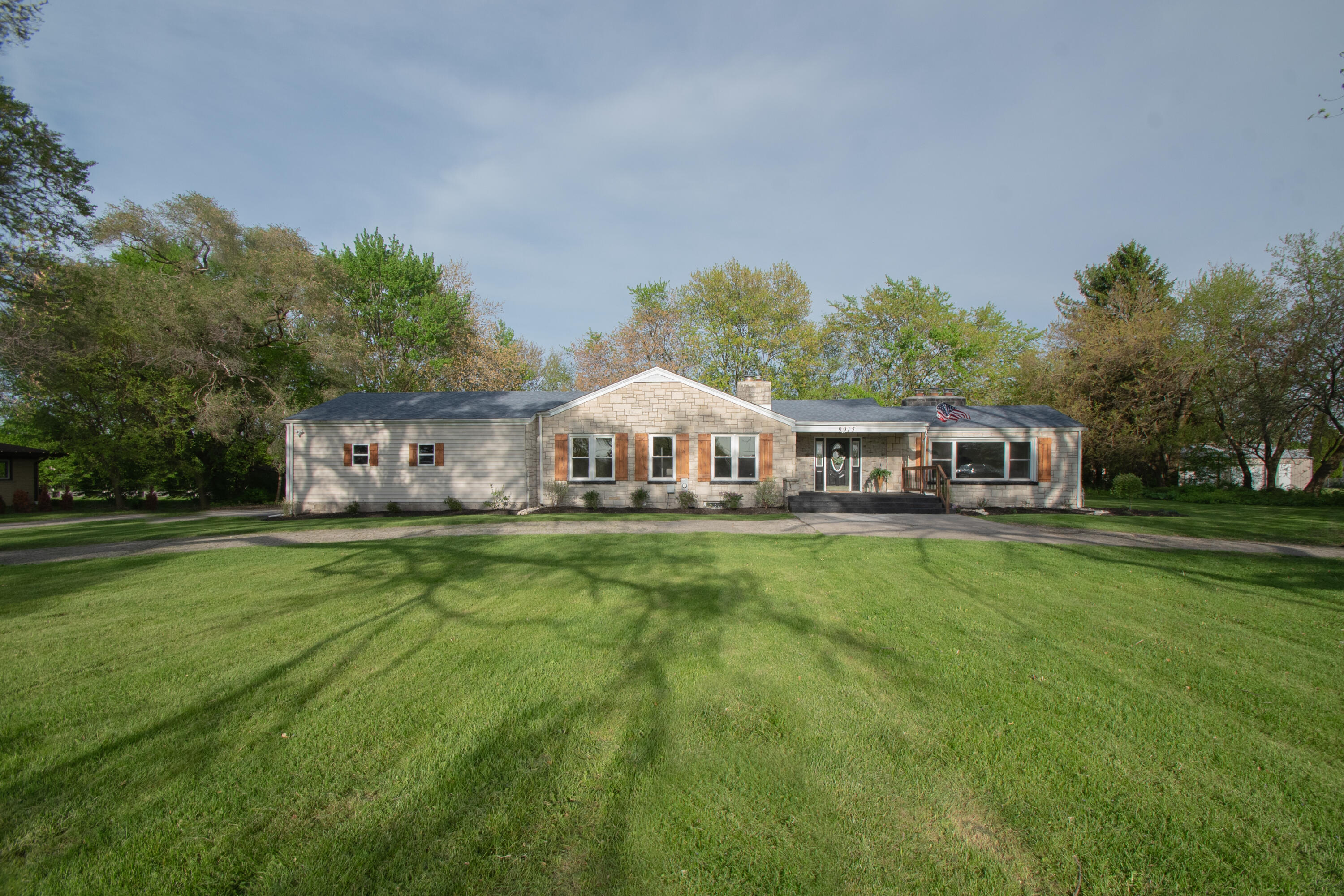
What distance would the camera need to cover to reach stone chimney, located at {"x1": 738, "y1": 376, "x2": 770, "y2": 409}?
63.4 feet

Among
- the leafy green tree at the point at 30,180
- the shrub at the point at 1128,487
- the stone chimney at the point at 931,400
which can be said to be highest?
the leafy green tree at the point at 30,180

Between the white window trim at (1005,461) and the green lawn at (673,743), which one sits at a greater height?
the white window trim at (1005,461)

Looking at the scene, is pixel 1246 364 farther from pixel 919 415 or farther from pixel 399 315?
pixel 399 315

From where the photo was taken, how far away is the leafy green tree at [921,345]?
35.4 m

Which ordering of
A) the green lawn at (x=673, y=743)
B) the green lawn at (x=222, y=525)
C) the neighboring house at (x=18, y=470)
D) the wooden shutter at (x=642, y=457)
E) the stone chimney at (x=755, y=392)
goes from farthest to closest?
the neighboring house at (x=18, y=470) < the stone chimney at (x=755, y=392) < the wooden shutter at (x=642, y=457) < the green lawn at (x=222, y=525) < the green lawn at (x=673, y=743)

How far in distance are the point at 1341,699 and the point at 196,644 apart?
8.94 m

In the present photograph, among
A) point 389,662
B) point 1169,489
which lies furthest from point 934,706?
point 1169,489

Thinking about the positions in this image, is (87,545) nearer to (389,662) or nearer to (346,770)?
(389,662)

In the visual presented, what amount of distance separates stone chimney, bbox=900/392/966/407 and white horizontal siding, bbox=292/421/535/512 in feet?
50.4

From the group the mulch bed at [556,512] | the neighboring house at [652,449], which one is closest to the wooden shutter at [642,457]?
the neighboring house at [652,449]

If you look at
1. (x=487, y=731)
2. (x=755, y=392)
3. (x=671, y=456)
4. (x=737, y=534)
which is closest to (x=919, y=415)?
(x=755, y=392)

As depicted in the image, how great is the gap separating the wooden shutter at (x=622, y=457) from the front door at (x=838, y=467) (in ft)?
23.7

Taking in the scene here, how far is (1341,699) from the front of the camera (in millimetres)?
3857

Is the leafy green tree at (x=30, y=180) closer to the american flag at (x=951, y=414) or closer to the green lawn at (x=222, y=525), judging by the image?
the green lawn at (x=222, y=525)
